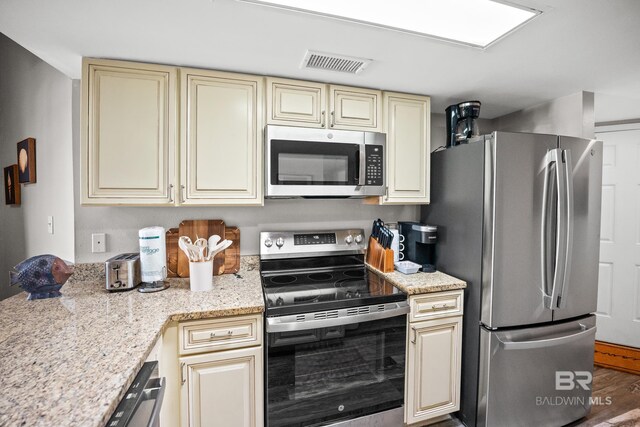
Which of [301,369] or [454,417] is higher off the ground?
[301,369]

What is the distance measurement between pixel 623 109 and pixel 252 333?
3.30 meters

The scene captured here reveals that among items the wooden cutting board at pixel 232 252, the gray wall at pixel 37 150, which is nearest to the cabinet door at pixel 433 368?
the wooden cutting board at pixel 232 252

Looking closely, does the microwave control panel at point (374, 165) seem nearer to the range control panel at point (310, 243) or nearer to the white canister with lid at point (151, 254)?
the range control panel at point (310, 243)

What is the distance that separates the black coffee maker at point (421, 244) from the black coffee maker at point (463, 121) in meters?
0.64

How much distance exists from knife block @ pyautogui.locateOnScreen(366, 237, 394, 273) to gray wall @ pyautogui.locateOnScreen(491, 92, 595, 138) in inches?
61.4

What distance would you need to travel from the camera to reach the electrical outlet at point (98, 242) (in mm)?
1776

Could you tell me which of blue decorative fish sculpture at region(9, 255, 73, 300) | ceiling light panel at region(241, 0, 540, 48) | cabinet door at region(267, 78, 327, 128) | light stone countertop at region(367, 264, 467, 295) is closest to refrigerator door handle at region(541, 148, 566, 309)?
light stone countertop at region(367, 264, 467, 295)

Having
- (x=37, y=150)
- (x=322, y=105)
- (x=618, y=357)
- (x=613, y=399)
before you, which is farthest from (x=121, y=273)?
(x=618, y=357)

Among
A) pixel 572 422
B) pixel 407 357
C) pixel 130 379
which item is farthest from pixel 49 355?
pixel 572 422

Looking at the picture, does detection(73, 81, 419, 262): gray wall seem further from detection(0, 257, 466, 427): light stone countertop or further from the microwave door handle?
the microwave door handle

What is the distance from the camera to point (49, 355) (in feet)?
3.02

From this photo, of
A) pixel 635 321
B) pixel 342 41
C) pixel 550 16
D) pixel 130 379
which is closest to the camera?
pixel 130 379

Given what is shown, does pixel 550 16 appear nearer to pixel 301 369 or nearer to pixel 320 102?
pixel 320 102

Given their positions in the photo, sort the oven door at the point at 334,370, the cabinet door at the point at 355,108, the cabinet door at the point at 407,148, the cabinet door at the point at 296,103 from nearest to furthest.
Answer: the oven door at the point at 334,370 < the cabinet door at the point at 296,103 < the cabinet door at the point at 355,108 < the cabinet door at the point at 407,148
